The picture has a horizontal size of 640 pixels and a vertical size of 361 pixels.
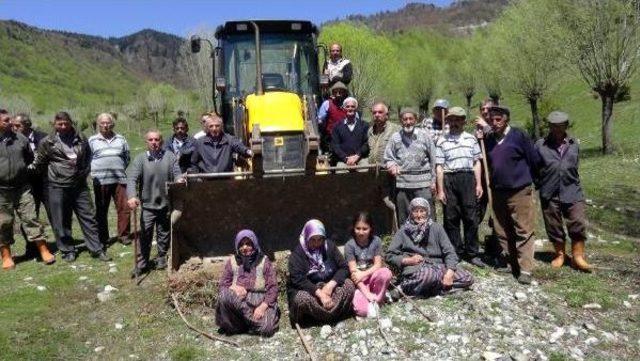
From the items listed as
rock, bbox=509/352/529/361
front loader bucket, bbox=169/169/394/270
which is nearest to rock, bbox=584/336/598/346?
rock, bbox=509/352/529/361

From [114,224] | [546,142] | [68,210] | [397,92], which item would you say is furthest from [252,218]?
[397,92]

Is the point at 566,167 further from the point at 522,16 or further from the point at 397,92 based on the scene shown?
the point at 397,92

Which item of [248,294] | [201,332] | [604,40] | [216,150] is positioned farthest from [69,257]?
[604,40]

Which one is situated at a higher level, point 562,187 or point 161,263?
point 562,187

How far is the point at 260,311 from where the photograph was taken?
22.7 feet

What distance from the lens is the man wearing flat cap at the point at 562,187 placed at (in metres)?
8.67

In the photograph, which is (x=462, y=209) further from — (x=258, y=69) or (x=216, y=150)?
(x=258, y=69)

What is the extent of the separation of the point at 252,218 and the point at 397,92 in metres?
48.4

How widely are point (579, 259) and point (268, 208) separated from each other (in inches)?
174

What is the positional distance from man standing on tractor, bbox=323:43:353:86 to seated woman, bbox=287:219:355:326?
4100 mm

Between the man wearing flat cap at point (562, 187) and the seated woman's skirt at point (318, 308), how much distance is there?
3511mm

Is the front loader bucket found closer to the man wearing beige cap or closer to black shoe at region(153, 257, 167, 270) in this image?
the man wearing beige cap

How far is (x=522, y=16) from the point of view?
95.3 ft

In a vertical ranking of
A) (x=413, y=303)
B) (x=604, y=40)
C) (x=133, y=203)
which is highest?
(x=604, y=40)
